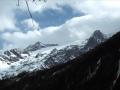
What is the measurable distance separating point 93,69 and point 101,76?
493 inches

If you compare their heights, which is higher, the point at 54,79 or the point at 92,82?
the point at 54,79

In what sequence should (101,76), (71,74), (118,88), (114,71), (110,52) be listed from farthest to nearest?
(71,74)
(110,52)
(101,76)
(114,71)
(118,88)

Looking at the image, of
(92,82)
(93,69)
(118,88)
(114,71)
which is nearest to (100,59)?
(93,69)

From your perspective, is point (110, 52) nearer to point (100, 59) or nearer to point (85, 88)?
point (100, 59)

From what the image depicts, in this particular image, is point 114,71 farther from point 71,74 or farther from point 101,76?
point 71,74

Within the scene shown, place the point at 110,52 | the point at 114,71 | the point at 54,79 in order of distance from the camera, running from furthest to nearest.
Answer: the point at 54,79, the point at 110,52, the point at 114,71

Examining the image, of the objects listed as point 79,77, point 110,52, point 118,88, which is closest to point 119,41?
point 110,52

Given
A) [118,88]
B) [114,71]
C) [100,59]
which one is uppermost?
[100,59]

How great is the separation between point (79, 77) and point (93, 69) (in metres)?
10.4

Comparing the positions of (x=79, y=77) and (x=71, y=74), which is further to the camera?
(x=71, y=74)

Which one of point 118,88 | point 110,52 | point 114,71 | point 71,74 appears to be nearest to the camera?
point 118,88

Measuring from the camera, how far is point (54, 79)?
608ft

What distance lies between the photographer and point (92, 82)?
470ft

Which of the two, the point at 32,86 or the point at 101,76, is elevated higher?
the point at 32,86
